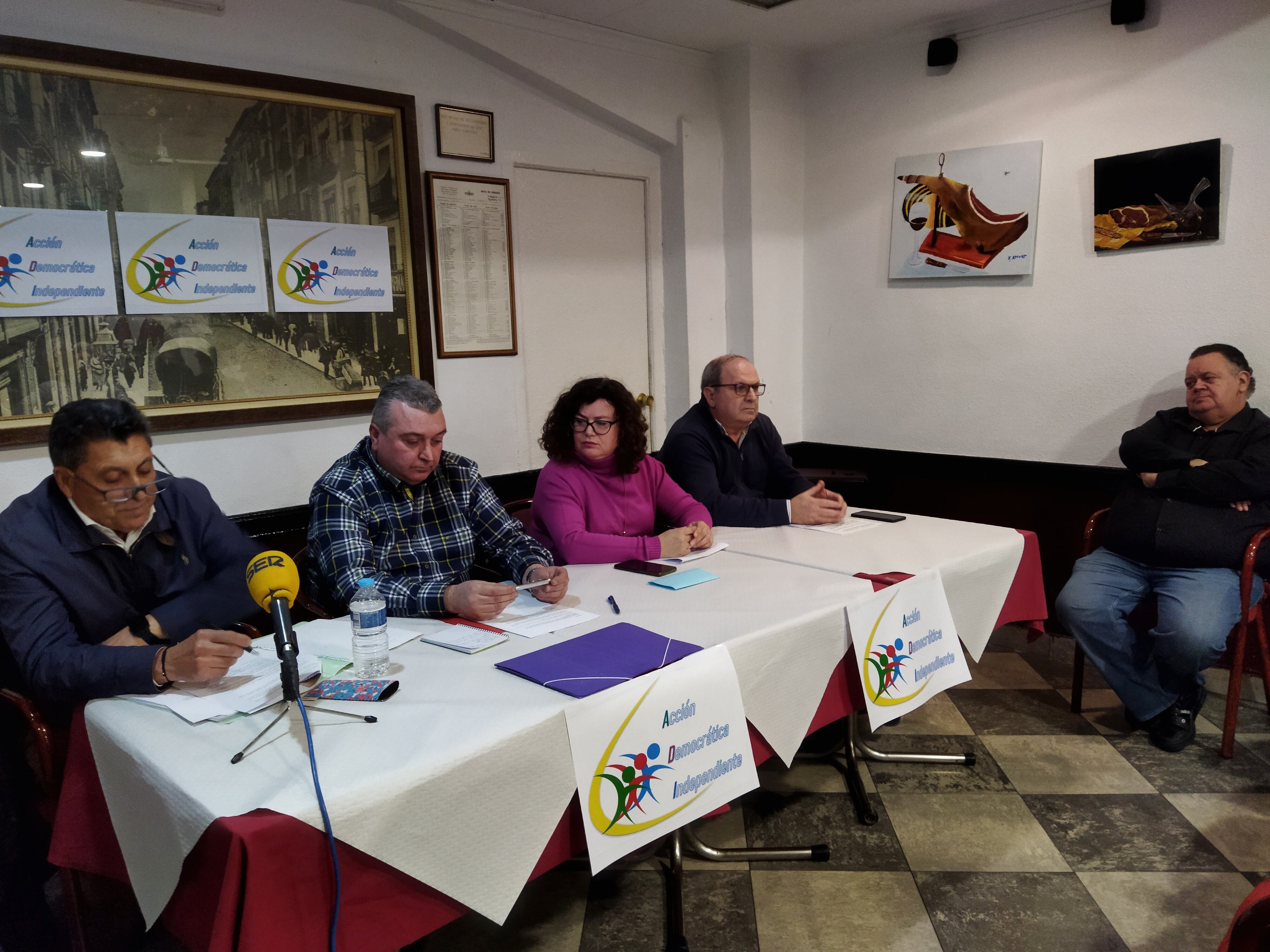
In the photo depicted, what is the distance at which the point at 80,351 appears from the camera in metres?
2.63

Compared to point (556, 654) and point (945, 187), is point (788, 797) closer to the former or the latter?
point (556, 654)

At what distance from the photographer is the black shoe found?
2.76 m

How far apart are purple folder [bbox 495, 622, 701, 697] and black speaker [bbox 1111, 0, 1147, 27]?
10.3 ft

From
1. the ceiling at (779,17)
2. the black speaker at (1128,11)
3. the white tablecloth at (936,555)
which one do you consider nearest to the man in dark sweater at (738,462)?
the white tablecloth at (936,555)

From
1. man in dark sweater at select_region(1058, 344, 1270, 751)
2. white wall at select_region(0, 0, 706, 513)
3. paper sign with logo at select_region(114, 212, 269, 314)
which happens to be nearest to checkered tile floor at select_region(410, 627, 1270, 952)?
man in dark sweater at select_region(1058, 344, 1270, 751)

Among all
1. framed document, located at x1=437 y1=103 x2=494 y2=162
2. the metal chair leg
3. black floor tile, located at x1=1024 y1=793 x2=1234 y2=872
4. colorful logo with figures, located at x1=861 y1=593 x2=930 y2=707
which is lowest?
black floor tile, located at x1=1024 y1=793 x2=1234 y2=872

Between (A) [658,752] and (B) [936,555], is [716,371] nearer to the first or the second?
(B) [936,555]

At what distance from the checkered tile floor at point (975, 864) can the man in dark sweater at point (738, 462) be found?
0.83m

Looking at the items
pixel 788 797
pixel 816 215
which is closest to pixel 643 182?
pixel 816 215

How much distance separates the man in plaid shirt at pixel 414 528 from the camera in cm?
195

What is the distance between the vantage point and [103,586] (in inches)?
68.0

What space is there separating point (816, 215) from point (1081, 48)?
4.42 ft

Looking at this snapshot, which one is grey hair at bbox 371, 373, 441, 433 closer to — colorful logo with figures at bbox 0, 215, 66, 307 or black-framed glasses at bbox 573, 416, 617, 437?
black-framed glasses at bbox 573, 416, 617, 437

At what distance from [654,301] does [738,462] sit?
1.46 metres
